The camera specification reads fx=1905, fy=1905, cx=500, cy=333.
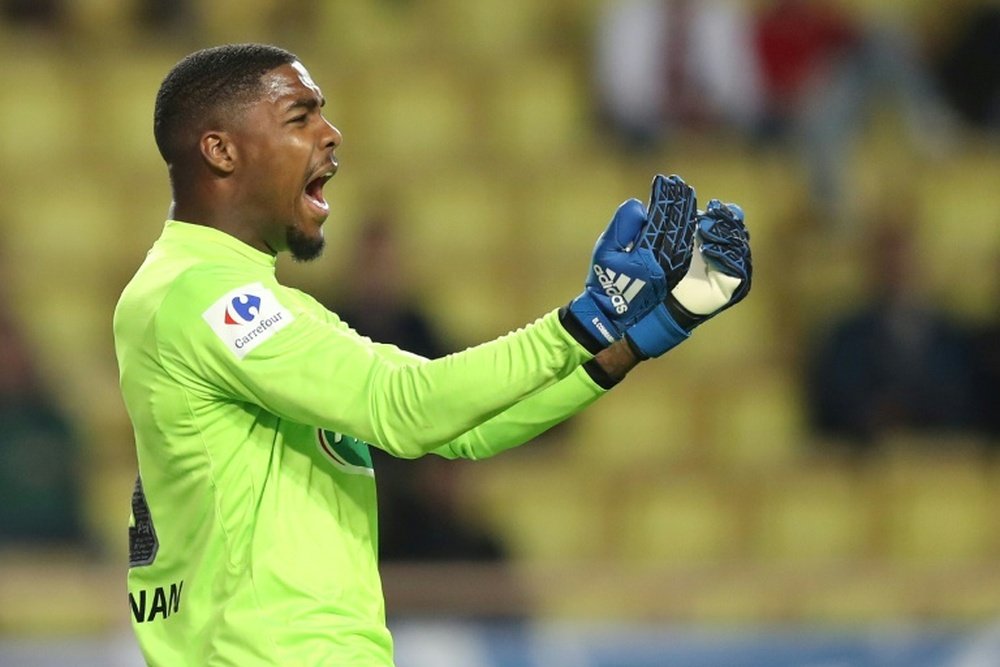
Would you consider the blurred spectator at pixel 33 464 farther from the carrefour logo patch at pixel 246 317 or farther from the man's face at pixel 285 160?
the carrefour logo patch at pixel 246 317

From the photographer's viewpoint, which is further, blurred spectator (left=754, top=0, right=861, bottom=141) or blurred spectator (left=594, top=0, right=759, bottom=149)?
blurred spectator (left=754, top=0, right=861, bottom=141)

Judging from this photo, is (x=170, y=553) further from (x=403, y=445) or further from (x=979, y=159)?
(x=979, y=159)

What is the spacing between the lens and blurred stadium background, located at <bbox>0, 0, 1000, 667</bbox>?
6.49 meters

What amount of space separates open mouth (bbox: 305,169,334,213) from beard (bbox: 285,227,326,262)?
0.19 feet

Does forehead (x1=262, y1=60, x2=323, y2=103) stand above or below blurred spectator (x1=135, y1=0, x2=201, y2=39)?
below

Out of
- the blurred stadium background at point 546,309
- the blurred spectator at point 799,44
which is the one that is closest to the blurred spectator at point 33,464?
the blurred stadium background at point 546,309

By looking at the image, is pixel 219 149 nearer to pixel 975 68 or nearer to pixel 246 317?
pixel 246 317

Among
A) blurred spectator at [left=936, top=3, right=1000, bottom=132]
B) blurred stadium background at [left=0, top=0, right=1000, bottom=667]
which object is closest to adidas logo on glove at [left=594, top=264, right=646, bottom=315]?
blurred stadium background at [left=0, top=0, right=1000, bottom=667]

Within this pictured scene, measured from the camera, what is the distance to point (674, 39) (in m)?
8.95

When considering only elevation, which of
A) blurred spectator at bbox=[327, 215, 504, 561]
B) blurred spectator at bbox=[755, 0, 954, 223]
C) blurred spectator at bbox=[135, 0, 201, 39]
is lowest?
blurred spectator at bbox=[327, 215, 504, 561]

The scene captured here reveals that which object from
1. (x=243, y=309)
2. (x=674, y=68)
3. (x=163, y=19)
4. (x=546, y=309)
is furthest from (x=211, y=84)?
(x=163, y=19)

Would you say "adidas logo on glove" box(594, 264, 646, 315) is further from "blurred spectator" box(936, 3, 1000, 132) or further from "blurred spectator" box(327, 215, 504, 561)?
"blurred spectator" box(936, 3, 1000, 132)

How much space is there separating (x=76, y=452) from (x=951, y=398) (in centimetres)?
354

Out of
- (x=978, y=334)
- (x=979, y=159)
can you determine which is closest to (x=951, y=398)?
(x=978, y=334)
